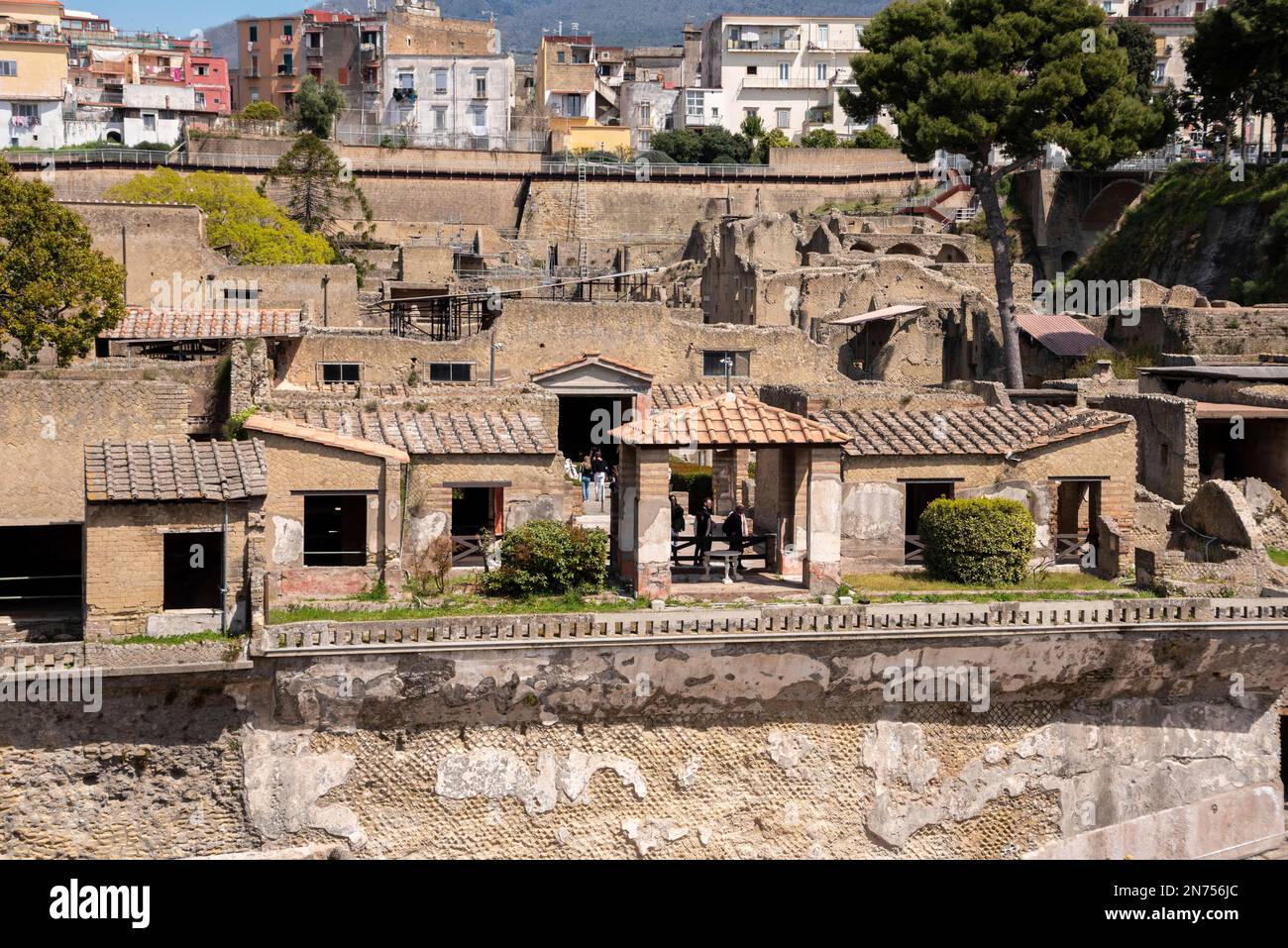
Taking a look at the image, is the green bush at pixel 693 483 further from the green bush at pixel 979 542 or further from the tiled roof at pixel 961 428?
the green bush at pixel 979 542

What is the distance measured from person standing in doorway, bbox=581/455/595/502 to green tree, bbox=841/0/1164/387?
11.9 meters

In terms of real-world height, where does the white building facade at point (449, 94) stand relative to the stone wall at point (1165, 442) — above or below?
above

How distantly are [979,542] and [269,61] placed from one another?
7965 centimetres

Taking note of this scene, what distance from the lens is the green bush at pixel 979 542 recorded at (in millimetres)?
25141

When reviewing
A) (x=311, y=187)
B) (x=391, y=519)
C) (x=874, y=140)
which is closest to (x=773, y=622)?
(x=391, y=519)

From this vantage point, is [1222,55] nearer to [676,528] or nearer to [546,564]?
[676,528]

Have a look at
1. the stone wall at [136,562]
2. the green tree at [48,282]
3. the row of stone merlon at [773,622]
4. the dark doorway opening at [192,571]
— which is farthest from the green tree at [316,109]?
the row of stone merlon at [773,622]

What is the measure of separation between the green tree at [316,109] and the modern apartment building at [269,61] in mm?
13947

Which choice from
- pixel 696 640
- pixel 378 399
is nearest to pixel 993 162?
pixel 378 399

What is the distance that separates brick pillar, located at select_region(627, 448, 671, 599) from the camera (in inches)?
923

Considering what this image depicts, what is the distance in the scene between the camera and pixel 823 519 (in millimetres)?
24219

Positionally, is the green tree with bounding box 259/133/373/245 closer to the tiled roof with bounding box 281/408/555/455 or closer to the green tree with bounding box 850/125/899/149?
the green tree with bounding box 850/125/899/149

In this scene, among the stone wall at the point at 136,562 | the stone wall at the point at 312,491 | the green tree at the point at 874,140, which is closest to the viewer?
the stone wall at the point at 136,562

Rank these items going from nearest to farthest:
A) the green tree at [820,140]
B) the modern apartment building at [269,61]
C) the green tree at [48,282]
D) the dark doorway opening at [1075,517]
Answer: the dark doorway opening at [1075,517], the green tree at [48,282], the green tree at [820,140], the modern apartment building at [269,61]
